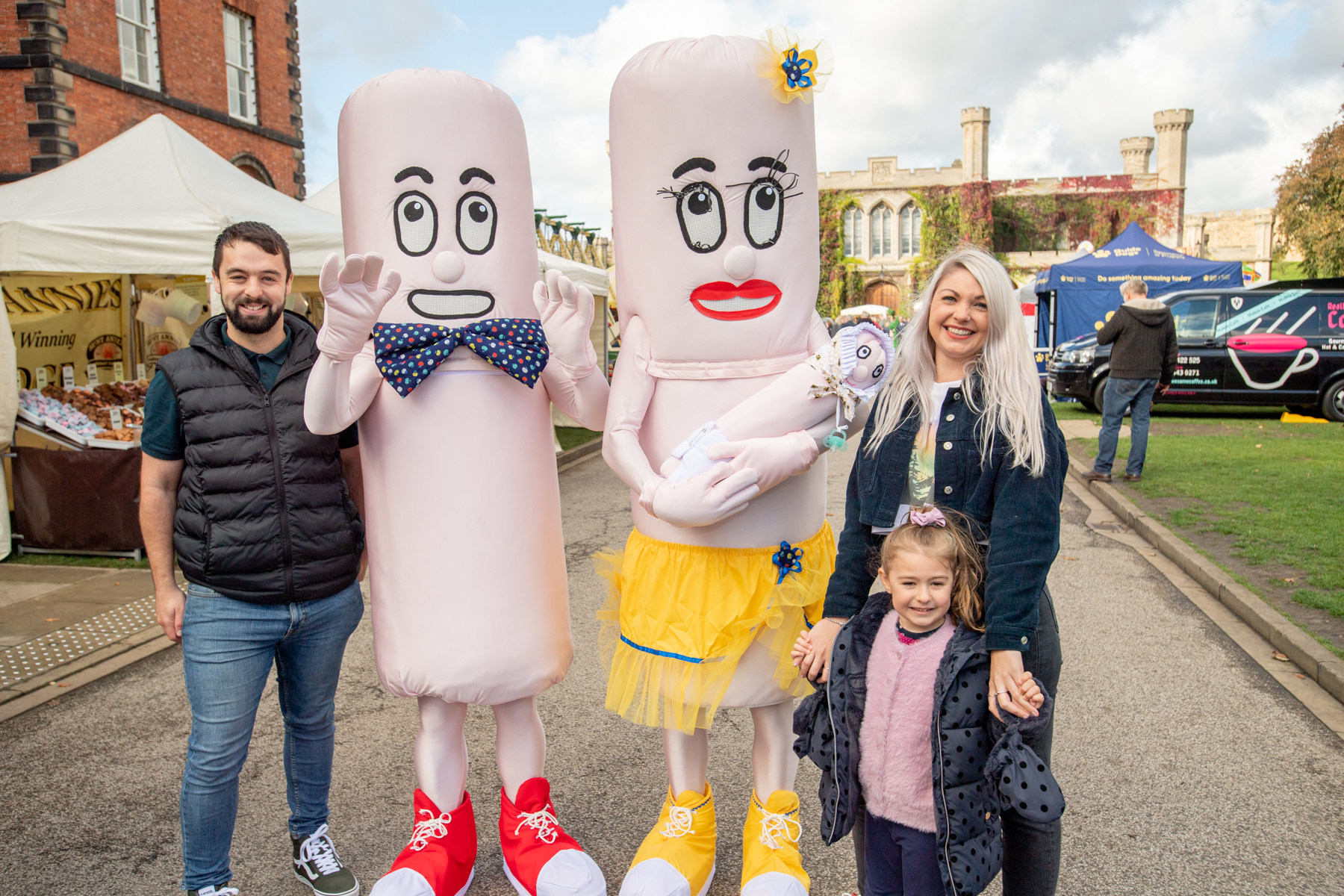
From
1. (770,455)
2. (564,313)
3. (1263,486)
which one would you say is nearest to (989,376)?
(770,455)

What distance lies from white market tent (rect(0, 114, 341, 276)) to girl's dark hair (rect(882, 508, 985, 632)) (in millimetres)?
5639

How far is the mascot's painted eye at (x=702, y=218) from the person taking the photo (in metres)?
2.57

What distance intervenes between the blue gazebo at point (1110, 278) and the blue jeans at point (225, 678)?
17974mm

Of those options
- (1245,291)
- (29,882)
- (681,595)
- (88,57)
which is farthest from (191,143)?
(1245,291)

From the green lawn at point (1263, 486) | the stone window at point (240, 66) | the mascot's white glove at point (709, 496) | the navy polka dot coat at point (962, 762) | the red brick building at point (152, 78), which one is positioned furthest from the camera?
the stone window at point (240, 66)

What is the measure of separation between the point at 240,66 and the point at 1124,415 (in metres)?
13.8

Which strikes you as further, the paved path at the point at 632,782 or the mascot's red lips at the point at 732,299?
the paved path at the point at 632,782

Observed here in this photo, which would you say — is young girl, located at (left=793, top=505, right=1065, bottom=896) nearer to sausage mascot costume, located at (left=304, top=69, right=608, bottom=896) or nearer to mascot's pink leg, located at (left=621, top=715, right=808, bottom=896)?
mascot's pink leg, located at (left=621, top=715, right=808, bottom=896)

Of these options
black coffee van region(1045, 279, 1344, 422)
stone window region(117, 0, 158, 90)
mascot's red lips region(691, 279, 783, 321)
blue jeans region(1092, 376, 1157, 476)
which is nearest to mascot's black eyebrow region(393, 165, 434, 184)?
mascot's red lips region(691, 279, 783, 321)

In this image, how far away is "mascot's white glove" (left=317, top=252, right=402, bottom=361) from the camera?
7.43ft

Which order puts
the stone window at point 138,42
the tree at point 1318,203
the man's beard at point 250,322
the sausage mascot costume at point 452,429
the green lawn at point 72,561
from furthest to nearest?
the tree at point 1318,203
the stone window at point 138,42
the green lawn at point 72,561
the sausage mascot costume at point 452,429
the man's beard at point 250,322

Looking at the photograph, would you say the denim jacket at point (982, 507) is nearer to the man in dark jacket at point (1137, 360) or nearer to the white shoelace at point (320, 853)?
the white shoelace at point (320, 853)

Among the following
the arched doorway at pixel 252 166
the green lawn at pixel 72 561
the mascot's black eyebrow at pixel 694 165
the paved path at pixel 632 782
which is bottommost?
the paved path at pixel 632 782

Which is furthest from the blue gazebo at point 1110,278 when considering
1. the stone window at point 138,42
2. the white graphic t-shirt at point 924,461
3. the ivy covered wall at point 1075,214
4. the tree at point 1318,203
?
the ivy covered wall at point 1075,214
